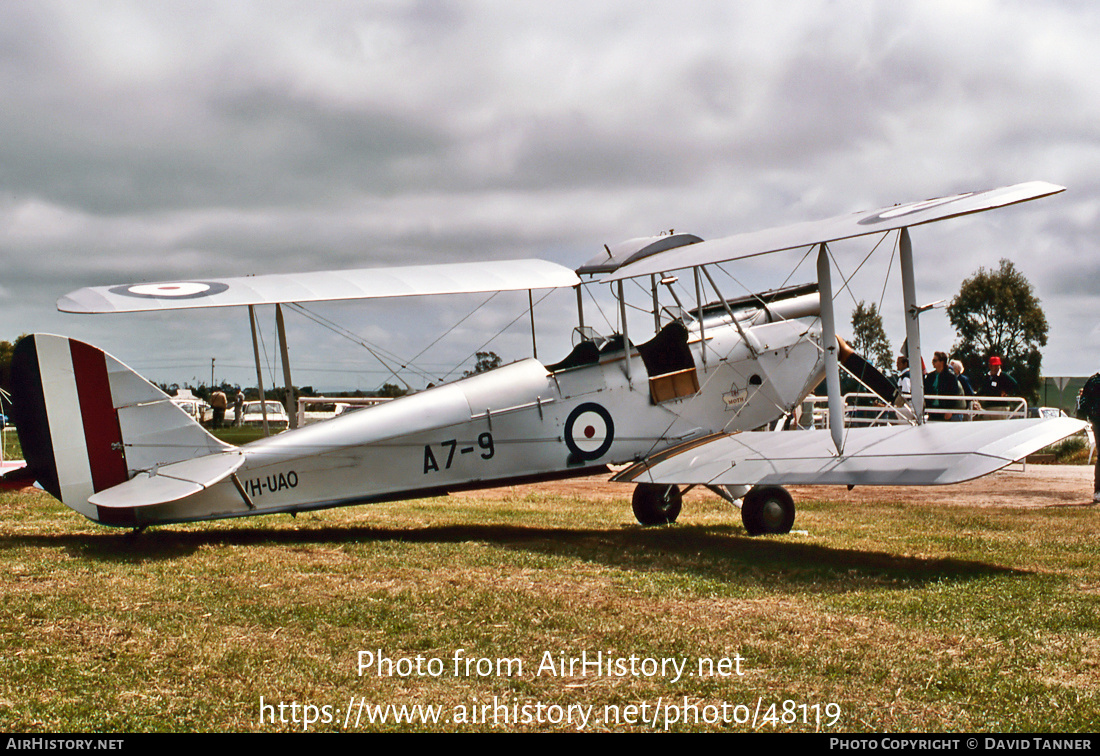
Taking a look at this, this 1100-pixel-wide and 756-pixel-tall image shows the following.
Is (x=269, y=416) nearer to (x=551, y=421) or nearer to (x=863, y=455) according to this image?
(x=551, y=421)

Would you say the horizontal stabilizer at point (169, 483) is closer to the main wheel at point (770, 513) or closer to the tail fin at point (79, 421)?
the tail fin at point (79, 421)

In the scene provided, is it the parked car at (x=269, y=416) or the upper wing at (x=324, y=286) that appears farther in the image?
the parked car at (x=269, y=416)

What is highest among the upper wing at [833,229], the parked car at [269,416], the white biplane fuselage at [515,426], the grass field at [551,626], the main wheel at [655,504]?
the upper wing at [833,229]

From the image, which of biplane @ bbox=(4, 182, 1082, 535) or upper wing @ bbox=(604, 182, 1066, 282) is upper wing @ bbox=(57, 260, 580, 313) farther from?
upper wing @ bbox=(604, 182, 1066, 282)

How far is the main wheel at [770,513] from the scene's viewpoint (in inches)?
330

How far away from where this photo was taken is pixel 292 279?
8547 mm

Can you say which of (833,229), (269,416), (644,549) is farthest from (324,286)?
(269,416)

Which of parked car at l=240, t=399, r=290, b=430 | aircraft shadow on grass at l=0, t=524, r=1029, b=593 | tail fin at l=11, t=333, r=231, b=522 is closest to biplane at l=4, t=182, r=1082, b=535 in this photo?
tail fin at l=11, t=333, r=231, b=522

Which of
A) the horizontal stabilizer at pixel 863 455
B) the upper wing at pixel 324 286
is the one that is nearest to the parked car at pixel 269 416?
the upper wing at pixel 324 286

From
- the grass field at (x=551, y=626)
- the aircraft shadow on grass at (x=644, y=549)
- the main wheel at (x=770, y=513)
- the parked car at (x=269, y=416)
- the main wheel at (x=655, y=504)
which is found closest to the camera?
the grass field at (x=551, y=626)

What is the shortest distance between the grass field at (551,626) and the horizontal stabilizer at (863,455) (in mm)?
637

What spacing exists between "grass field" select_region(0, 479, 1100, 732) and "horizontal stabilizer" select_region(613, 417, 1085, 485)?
0.64 meters

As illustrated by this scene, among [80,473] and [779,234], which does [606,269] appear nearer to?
[779,234]

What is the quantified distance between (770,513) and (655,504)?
1536mm
